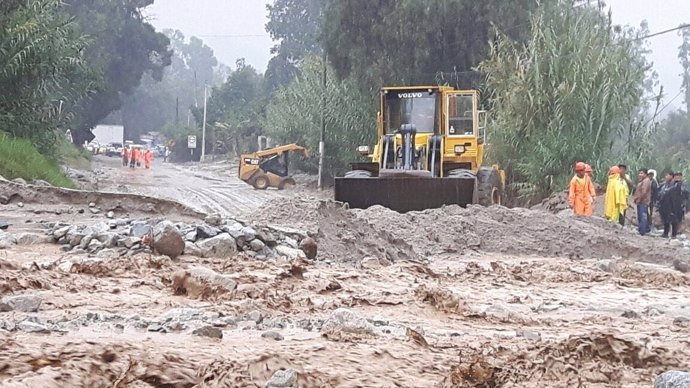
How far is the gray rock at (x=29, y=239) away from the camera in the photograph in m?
10.5

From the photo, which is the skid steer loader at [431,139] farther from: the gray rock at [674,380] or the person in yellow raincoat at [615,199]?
the gray rock at [674,380]

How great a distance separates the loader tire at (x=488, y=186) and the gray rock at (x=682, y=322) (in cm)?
1093

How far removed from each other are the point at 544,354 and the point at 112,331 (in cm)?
245

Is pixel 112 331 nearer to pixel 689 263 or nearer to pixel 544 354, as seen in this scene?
pixel 544 354

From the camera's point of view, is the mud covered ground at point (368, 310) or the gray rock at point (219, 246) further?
the gray rock at point (219, 246)

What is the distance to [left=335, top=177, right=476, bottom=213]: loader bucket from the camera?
1642 centimetres

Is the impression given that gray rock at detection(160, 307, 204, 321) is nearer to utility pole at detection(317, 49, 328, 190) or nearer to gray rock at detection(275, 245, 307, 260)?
gray rock at detection(275, 245, 307, 260)

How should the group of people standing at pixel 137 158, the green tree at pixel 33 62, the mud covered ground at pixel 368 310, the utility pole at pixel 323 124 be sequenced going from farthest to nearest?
1. the group of people standing at pixel 137 158
2. the utility pole at pixel 323 124
3. the green tree at pixel 33 62
4. the mud covered ground at pixel 368 310

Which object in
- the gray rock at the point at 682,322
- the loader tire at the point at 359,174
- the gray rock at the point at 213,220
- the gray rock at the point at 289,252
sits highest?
the loader tire at the point at 359,174

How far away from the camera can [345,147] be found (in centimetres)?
3406

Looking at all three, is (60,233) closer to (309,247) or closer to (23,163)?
(309,247)

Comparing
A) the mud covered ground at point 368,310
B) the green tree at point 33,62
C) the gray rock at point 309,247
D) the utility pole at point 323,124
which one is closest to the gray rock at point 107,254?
the mud covered ground at point 368,310

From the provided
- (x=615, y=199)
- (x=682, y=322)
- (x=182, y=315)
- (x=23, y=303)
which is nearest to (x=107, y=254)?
(x=23, y=303)

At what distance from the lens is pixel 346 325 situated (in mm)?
5500
